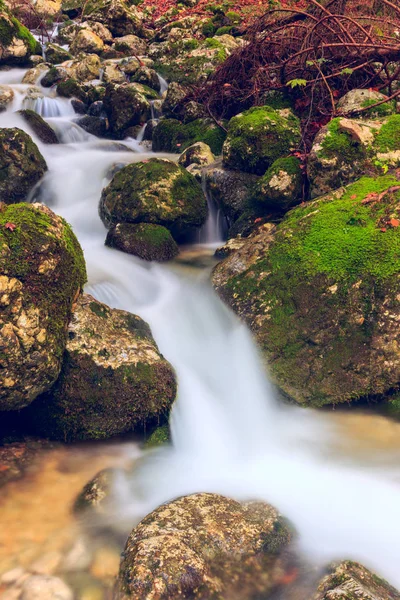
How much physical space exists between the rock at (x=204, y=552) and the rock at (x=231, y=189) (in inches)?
210

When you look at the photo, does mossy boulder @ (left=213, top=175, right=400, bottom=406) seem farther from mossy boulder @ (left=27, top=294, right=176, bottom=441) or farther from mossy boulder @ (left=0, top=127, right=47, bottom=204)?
mossy boulder @ (left=0, top=127, right=47, bottom=204)

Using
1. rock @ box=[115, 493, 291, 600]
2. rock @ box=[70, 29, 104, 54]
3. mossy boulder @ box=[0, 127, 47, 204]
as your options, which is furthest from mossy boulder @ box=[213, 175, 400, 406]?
rock @ box=[70, 29, 104, 54]

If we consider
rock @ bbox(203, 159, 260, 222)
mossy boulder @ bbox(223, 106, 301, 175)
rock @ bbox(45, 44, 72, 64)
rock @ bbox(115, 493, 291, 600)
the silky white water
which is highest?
rock @ bbox(45, 44, 72, 64)

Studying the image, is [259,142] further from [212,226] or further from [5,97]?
[5,97]

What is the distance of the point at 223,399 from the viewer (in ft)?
16.4

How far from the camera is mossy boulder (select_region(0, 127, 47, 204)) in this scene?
8406 mm

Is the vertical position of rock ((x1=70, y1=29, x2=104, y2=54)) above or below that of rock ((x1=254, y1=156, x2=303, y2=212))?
above

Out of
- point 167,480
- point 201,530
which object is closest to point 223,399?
point 167,480

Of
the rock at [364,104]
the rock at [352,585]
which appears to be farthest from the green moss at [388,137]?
the rock at [352,585]

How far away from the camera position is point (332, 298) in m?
4.93

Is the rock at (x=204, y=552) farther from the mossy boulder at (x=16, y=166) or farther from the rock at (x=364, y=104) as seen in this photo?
the mossy boulder at (x=16, y=166)

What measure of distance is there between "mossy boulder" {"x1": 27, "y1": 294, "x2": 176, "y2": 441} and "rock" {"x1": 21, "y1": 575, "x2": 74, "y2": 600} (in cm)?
156

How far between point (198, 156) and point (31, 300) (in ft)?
A: 18.7

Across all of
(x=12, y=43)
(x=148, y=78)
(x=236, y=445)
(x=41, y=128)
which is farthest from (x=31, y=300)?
(x=12, y=43)
